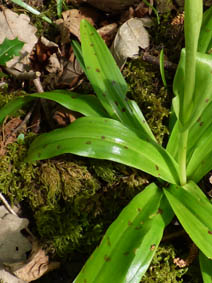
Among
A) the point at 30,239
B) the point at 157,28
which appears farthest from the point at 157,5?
the point at 30,239

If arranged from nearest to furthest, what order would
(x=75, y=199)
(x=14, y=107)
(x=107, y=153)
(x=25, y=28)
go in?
(x=107, y=153) < (x=75, y=199) < (x=14, y=107) < (x=25, y=28)

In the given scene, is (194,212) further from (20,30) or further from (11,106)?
(20,30)

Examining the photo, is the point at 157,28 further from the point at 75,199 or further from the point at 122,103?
the point at 75,199

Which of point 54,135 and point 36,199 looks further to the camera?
point 36,199

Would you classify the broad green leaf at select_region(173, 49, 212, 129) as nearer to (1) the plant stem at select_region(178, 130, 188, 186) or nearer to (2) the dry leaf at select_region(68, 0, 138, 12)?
(1) the plant stem at select_region(178, 130, 188, 186)

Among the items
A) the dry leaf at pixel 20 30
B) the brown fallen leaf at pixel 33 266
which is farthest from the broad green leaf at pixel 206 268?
the dry leaf at pixel 20 30

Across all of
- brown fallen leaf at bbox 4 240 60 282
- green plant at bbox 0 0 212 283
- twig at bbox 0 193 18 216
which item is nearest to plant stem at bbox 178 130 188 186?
green plant at bbox 0 0 212 283
